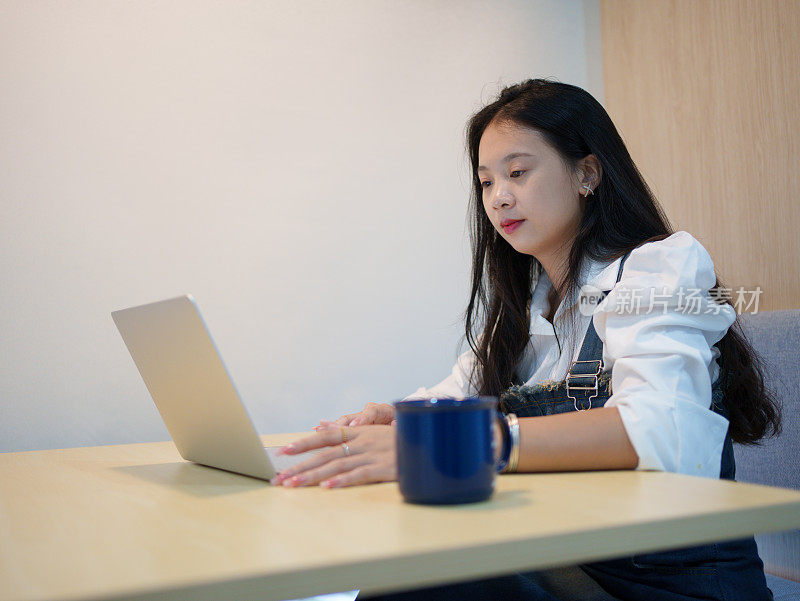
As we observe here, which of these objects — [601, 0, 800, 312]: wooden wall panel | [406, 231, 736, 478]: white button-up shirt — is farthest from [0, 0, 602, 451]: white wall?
[406, 231, 736, 478]: white button-up shirt

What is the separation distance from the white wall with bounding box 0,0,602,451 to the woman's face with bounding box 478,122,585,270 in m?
Result: 0.85

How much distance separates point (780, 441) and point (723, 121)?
932mm

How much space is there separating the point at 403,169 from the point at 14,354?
44.8 inches

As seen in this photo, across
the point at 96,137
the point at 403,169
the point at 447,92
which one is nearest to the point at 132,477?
the point at 96,137

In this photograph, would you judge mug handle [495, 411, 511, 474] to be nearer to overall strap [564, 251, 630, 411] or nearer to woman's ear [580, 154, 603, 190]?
overall strap [564, 251, 630, 411]

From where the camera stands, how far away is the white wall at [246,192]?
176 cm

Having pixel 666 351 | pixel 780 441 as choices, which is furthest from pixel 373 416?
pixel 780 441

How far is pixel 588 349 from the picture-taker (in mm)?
1076

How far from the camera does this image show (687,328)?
928 millimetres

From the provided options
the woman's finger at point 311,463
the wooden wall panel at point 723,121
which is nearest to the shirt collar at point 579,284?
the woman's finger at point 311,463

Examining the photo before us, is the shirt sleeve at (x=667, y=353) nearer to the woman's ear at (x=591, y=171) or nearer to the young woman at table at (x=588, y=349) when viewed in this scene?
the young woman at table at (x=588, y=349)

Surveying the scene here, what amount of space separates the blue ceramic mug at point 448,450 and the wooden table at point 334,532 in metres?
0.01

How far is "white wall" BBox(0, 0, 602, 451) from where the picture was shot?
176cm

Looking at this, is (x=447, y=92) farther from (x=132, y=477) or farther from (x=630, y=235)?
(x=132, y=477)
